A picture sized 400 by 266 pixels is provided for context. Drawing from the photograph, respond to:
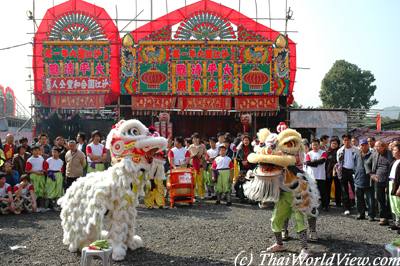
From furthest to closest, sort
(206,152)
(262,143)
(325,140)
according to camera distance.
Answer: (206,152) < (325,140) < (262,143)

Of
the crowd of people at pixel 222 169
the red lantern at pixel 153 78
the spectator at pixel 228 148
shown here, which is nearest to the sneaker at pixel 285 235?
the crowd of people at pixel 222 169

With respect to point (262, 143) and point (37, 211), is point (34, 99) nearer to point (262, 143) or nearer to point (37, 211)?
point (37, 211)

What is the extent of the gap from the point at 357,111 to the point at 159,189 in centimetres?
1403

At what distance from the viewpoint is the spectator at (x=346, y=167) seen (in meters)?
8.72

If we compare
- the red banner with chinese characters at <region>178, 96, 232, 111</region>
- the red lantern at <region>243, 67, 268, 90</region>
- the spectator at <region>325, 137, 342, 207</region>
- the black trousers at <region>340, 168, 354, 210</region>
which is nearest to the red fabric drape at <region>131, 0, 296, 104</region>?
the red lantern at <region>243, 67, 268, 90</region>

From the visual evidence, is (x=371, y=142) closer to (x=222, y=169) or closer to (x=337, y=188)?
(x=337, y=188)

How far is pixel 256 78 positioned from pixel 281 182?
11.2 metres

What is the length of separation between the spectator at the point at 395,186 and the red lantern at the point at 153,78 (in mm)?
10624

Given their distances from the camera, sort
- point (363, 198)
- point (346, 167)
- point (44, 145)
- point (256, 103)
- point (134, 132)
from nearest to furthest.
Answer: point (134, 132) < point (363, 198) < point (346, 167) < point (44, 145) < point (256, 103)

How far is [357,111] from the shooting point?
20422mm

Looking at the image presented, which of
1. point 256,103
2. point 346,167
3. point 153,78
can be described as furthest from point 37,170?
point 256,103

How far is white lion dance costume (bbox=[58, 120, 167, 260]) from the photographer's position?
539 cm

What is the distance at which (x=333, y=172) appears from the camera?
30.0 feet

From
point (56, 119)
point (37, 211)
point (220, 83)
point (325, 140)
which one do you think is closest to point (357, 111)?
point (220, 83)
